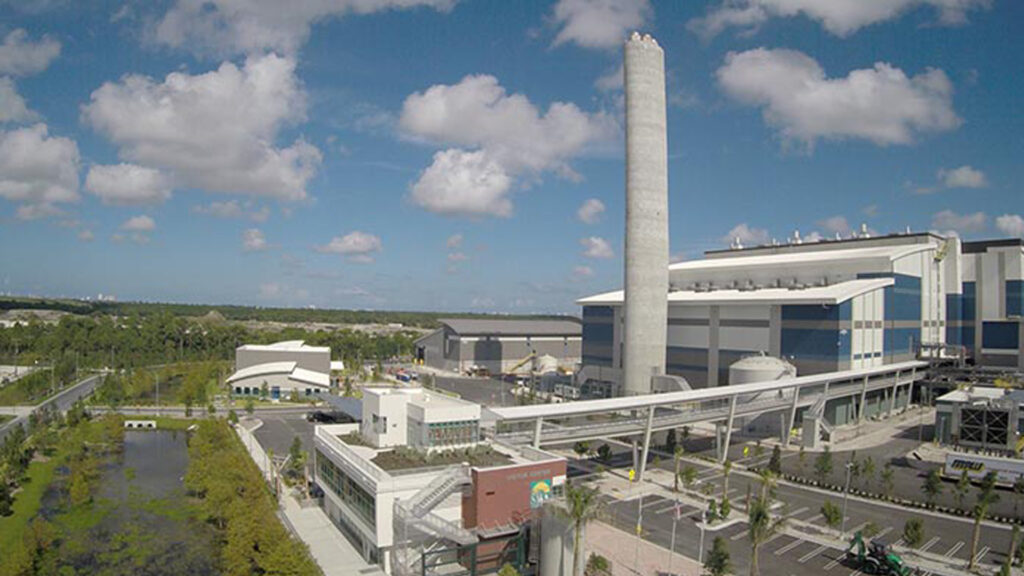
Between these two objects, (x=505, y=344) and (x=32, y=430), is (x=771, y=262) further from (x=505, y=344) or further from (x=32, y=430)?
(x=32, y=430)

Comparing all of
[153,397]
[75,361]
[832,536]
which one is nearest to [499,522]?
[832,536]

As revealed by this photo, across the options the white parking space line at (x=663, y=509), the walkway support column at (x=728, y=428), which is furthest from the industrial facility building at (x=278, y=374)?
the white parking space line at (x=663, y=509)

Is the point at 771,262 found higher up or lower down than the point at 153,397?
higher up

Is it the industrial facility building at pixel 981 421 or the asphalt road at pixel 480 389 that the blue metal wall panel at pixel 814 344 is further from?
the asphalt road at pixel 480 389

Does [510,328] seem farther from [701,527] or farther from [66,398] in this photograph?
[701,527]

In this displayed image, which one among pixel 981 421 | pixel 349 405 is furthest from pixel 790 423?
pixel 349 405

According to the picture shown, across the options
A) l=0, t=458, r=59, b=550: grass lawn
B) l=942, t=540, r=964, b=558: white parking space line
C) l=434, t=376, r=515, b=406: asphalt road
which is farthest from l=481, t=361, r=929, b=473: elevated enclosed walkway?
l=0, t=458, r=59, b=550: grass lawn
